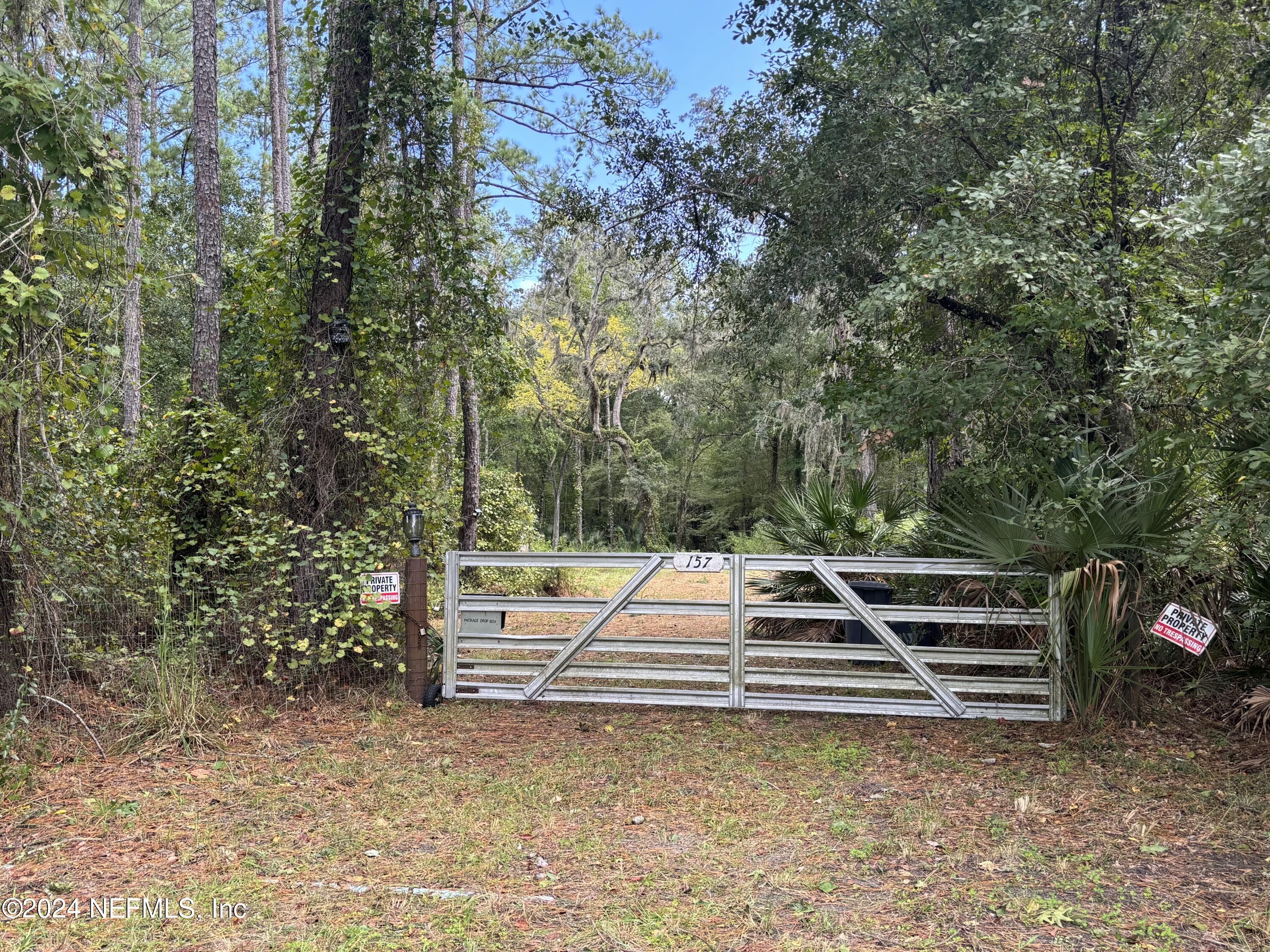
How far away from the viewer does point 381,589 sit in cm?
625

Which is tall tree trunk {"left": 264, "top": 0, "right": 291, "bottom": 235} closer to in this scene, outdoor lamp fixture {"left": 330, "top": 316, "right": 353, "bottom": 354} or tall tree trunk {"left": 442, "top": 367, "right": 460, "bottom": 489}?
tall tree trunk {"left": 442, "top": 367, "right": 460, "bottom": 489}

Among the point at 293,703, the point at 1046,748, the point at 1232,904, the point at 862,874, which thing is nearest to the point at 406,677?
the point at 293,703

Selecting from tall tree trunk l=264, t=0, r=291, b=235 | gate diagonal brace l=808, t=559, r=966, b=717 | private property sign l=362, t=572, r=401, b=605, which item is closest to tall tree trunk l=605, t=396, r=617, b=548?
tall tree trunk l=264, t=0, r=291, b=235

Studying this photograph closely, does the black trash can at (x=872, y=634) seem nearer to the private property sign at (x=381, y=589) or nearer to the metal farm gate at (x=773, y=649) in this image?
the metal farm gate at (x=773, y=649)

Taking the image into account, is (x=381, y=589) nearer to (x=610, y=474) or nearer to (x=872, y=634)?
(x=872, y=634)

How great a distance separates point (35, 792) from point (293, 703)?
1859 mm

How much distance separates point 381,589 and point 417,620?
419mm

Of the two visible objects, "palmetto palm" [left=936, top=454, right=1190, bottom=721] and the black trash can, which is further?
the black trash can

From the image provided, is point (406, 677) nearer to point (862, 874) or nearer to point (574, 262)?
point (862, 874)

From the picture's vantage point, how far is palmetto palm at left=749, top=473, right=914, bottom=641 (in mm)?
8492

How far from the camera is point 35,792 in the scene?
4.45 meters

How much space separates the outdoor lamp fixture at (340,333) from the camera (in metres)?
6.63

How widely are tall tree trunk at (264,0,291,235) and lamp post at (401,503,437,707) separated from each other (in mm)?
10325

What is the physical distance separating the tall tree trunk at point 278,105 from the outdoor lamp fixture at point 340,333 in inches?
359
